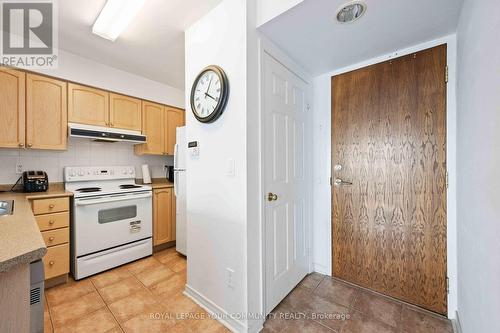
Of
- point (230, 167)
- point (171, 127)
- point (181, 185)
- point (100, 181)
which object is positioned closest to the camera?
point (230, 167)

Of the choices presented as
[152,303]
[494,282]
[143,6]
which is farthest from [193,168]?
[494,282]

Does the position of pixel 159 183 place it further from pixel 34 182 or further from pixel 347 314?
pixel 347 314

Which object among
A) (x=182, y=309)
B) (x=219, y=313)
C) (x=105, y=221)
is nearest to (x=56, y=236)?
(x=105, y=221)

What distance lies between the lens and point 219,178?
1554 millimetres

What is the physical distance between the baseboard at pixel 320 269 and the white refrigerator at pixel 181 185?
5.11 ft

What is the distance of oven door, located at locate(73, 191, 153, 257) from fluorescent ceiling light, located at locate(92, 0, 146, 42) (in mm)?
1599

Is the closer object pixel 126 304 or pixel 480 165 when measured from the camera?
pixel 480 165

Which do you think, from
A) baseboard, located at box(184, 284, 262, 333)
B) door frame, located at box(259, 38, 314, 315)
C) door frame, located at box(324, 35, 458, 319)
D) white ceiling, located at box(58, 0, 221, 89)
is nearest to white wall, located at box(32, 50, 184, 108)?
white ceiling, located at box(58, 0, 221, 89)

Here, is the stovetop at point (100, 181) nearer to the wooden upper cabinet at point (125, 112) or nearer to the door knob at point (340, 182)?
the wooden upper cabinet at point (125, 112)

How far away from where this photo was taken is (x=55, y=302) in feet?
5.59

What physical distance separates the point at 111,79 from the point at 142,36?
99cm

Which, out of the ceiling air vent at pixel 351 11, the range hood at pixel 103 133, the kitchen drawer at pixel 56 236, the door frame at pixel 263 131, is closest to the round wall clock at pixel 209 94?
the door frame at pixel 263 131

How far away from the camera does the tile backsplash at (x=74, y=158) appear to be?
7.11 ft

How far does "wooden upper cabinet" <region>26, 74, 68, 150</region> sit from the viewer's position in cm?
204
